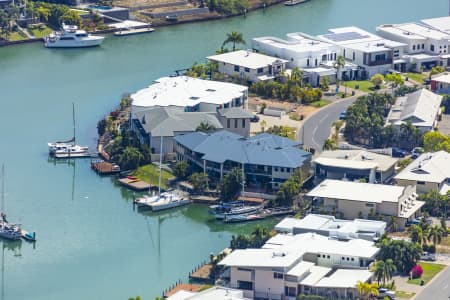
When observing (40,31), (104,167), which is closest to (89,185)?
(104,167)

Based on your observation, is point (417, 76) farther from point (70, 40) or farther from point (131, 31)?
point (70, 40)

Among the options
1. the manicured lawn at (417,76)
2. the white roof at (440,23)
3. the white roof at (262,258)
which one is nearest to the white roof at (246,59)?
the manicured lawn at (417,76)

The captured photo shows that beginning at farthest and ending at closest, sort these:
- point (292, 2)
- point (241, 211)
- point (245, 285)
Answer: point (292, 2) → point (241, 211) → point (245, 285)

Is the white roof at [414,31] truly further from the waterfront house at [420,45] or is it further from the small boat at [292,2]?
the small boat at [292,2]

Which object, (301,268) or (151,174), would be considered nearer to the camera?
(301,268)

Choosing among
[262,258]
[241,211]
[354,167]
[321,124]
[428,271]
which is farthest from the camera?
[321,124]

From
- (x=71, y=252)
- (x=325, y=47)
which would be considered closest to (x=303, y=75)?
(x=325, y=47)

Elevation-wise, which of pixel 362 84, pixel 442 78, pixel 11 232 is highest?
pixel 442 78

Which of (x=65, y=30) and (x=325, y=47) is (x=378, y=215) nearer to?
(x=325, y=47)
